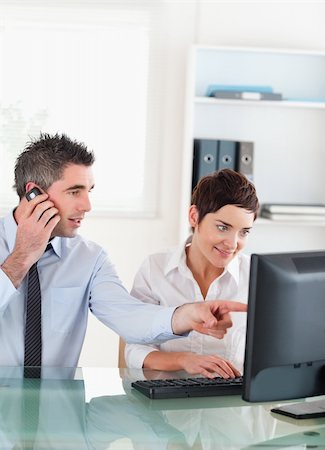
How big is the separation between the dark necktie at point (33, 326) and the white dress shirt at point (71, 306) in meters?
0.02

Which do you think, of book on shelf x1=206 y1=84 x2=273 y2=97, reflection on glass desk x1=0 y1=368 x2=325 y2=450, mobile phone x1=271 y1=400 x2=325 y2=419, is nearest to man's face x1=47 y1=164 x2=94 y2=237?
reflection on glass desk x1=0 y1=368 x2=325 y2=450

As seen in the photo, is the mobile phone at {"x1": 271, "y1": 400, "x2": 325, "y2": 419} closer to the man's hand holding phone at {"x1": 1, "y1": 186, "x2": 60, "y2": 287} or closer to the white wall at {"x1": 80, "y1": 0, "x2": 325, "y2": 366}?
the man's hand holding phone at {"x1": 1, "y1": 186, "x2": 60, "y2": 287}

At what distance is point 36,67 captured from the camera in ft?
16.3

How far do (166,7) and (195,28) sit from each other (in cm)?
19

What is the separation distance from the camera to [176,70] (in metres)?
4.99

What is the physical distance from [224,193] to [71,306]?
652 mm

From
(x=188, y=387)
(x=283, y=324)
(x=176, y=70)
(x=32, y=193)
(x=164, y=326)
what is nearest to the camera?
(x=283, y=324)

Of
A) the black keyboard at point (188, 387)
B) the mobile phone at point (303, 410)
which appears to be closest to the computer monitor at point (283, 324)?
the mobile phone at point (303, 410)

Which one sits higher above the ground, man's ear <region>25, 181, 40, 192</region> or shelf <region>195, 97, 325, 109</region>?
shelf <region>195, 97, 325, 109</region>

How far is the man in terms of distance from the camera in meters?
2.75

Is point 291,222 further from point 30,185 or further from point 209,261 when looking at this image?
point 30,185

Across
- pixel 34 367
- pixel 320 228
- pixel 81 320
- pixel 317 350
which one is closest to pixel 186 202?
pixel 320 228

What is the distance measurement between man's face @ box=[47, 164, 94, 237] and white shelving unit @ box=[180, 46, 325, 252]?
202cm

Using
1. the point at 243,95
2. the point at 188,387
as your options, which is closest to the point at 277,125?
the point at 243,95
